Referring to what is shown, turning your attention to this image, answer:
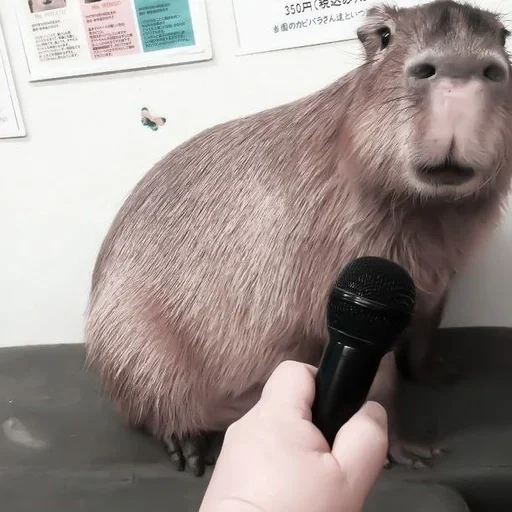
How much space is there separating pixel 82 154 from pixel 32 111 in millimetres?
148

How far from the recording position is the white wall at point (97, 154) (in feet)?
4.14

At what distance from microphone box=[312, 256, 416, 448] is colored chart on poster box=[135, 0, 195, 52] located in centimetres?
87

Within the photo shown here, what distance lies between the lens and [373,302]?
0.52 meters

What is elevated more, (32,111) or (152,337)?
(32,111)

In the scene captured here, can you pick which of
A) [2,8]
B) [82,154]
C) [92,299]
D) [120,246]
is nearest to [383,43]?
[120,246]

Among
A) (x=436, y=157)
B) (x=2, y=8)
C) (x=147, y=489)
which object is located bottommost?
(x=147, y=489)

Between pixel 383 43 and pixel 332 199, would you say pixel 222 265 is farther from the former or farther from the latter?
pixel 383 43

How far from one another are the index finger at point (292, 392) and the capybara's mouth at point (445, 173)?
268 millimetres

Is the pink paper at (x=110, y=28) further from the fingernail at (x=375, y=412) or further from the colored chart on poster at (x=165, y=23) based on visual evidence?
the fingernail at (x=375, y=412)

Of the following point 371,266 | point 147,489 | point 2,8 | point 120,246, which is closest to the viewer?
point 371,266

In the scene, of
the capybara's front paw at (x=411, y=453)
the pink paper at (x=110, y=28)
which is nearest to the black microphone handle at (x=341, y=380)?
the capybara's front paw at (x=411, y=453)

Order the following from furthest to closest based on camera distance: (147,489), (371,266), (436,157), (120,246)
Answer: (120,246) → (147,489) → (436,157) → (371,266)

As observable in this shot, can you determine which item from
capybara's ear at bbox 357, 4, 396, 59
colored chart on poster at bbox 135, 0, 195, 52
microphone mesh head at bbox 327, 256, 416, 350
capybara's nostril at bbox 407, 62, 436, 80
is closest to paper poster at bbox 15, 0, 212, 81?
colored chart on poster at bbox 135, 0, 195, 52

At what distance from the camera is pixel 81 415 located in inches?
46.1
